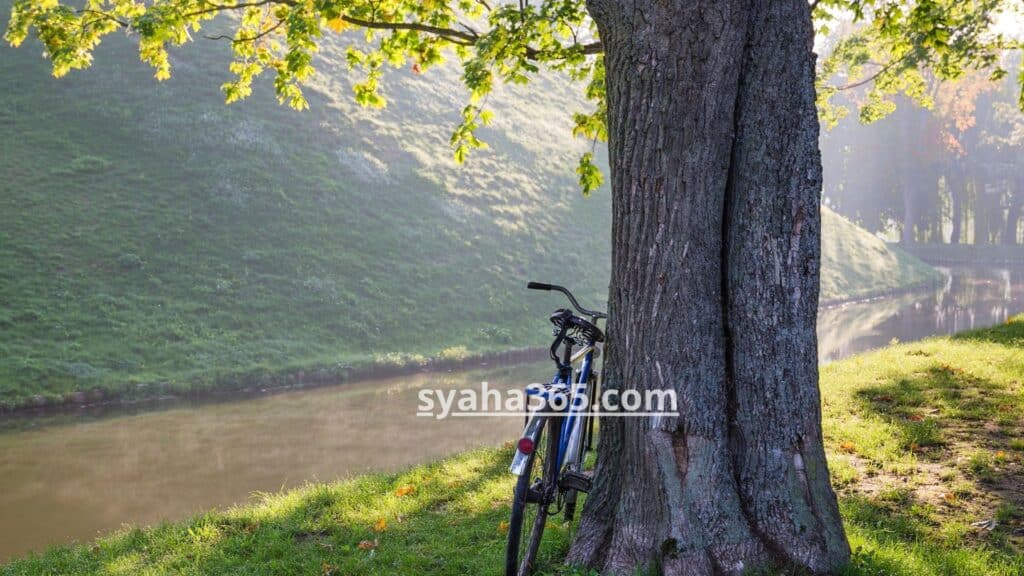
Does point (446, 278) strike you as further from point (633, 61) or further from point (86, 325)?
point (633, 61)

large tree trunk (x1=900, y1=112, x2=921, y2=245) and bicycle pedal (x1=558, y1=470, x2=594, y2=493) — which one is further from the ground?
large tree trunk (x1=900, y1=112, x2=921, y2=245)

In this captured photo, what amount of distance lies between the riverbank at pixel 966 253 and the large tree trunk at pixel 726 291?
67.3m

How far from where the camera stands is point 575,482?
4.80 m

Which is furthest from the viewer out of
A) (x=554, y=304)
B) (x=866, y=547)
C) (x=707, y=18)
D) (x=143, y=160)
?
(x=554, y=304)

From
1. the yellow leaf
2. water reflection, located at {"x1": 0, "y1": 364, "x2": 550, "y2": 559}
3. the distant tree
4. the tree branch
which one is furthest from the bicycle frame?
water reflection, located at {"x1": 0, "y1": 364, "x2": 550, "y2": 559}

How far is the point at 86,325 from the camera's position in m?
18.0

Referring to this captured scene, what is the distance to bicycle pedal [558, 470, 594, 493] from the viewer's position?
Result: 4.79 m

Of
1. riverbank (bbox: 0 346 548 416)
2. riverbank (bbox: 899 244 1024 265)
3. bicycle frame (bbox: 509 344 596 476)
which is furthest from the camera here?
riverbank (bbox: 899 244 1024 265)

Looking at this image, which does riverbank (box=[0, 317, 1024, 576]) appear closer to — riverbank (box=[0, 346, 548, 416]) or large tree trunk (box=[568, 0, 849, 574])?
large tree trunk (box=[568, 0, 849, 574])

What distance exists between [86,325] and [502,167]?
66.9 ft

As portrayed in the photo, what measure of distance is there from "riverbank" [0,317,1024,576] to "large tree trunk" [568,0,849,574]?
25.3 inches

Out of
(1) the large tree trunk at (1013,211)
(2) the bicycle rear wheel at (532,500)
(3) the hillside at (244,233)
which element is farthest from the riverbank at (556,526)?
(1) the large tree trunk at (1013,211)

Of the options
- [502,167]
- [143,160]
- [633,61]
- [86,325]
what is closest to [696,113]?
[633,61]

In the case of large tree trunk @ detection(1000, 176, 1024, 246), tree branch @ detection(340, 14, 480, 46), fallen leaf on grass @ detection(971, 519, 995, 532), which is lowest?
fallen leaf on grass @ detection(971, 519, 995, 532)
